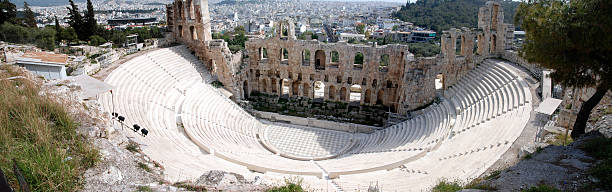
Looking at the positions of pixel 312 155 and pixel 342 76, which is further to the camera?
pixel 342 76

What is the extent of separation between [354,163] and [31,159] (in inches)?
584

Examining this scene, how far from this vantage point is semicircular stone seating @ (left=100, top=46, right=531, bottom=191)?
16641mm

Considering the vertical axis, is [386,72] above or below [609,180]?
above

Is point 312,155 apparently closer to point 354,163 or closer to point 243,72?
point 354,163

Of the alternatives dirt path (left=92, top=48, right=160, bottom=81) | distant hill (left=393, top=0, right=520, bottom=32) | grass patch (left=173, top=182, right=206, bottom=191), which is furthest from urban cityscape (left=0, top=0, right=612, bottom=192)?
distant hill (left=393, top=0, right=520, bottom=32)

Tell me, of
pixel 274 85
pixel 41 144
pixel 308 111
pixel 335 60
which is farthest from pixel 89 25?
pixel 335 60

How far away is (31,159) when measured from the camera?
7898mm

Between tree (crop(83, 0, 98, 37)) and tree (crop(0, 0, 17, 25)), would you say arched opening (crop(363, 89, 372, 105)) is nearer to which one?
tree (crop(83, 0, 98, 37))

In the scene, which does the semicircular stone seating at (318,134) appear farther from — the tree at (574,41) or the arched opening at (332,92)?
the arched opening at (332,92)

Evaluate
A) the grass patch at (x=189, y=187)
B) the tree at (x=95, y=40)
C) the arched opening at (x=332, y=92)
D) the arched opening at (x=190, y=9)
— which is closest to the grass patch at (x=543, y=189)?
the grass patch at (x=189, y=187)

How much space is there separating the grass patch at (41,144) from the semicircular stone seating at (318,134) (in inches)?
148

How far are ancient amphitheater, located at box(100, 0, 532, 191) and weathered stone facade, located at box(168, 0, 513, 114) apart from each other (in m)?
0.10

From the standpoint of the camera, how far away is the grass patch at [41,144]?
771 cm

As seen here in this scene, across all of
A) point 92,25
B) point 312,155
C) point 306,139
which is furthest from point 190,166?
point 92,25
